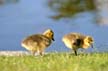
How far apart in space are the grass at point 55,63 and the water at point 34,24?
3958mm

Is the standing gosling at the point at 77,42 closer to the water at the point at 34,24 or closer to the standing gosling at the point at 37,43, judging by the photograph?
the standing gosling at the point at 37,43

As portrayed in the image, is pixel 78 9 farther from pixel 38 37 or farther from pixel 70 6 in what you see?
pixel 38 37

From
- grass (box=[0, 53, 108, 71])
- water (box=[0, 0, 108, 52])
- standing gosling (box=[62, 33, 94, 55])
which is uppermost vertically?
water (box=[0, 0, 108, 52])

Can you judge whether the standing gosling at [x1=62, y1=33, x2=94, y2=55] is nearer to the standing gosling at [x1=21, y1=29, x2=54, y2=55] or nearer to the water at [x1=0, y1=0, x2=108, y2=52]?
the standing gosling at [x1=21, y1=29, x2=54, y2=55]

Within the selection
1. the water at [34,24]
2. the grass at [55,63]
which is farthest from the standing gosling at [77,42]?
the water at [34,24]

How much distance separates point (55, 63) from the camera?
21.4 feet

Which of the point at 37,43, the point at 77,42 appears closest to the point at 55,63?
the point at 37,43

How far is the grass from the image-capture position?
6199 mm

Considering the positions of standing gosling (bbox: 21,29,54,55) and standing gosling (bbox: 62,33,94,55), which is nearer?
standing gosling (bbox: 21,29,54,55)

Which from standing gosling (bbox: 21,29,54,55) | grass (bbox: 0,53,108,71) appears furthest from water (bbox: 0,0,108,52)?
grass (bbox: 0,53,108,71)

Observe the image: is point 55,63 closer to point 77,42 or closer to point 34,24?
point 77,42

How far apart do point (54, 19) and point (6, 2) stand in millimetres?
7037

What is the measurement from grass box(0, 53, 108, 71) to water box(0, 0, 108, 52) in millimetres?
3958

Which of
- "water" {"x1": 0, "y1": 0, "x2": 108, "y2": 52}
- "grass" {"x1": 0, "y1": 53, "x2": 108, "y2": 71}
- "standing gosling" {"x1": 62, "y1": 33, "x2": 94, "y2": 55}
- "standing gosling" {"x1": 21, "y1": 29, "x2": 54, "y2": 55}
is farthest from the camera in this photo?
"water" {"x1": 0, "y1": 0, "x2": 108, "y2": 52}
